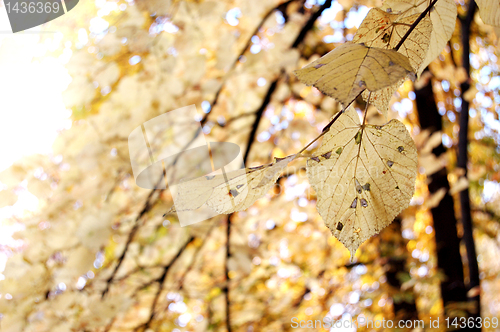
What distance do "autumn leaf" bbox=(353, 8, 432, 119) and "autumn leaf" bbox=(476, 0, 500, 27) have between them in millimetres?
29

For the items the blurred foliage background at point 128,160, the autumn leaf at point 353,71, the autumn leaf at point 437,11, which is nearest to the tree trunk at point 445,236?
the blurred foliage background at point 128,160

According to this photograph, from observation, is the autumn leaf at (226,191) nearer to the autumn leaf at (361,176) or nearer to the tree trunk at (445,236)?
the autumn leaf at (361,176)

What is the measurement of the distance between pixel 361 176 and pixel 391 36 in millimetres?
101

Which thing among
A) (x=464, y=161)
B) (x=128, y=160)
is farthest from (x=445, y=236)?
(x=128, y=160)

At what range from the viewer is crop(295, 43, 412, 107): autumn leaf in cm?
14

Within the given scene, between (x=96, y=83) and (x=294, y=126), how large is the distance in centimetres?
95

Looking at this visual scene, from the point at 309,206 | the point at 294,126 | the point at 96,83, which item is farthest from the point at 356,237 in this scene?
the point at 309,206

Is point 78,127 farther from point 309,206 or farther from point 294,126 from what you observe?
point 309,206

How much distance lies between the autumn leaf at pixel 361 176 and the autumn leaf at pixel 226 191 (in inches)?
1.5

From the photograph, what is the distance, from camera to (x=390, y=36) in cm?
21

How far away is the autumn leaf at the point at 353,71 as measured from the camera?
0.46 ft

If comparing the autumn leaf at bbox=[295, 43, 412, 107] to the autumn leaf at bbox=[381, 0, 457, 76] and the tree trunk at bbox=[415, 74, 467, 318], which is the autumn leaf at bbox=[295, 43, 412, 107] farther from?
the tree trunk at bbox=[415, 74, 467, 318]

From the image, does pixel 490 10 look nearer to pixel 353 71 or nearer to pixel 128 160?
pixel 353 71

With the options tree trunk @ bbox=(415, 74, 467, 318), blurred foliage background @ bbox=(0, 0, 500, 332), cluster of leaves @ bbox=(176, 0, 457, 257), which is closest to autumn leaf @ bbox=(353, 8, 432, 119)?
cluster of leaves @ bbox=(176, 0, 457, 257)
